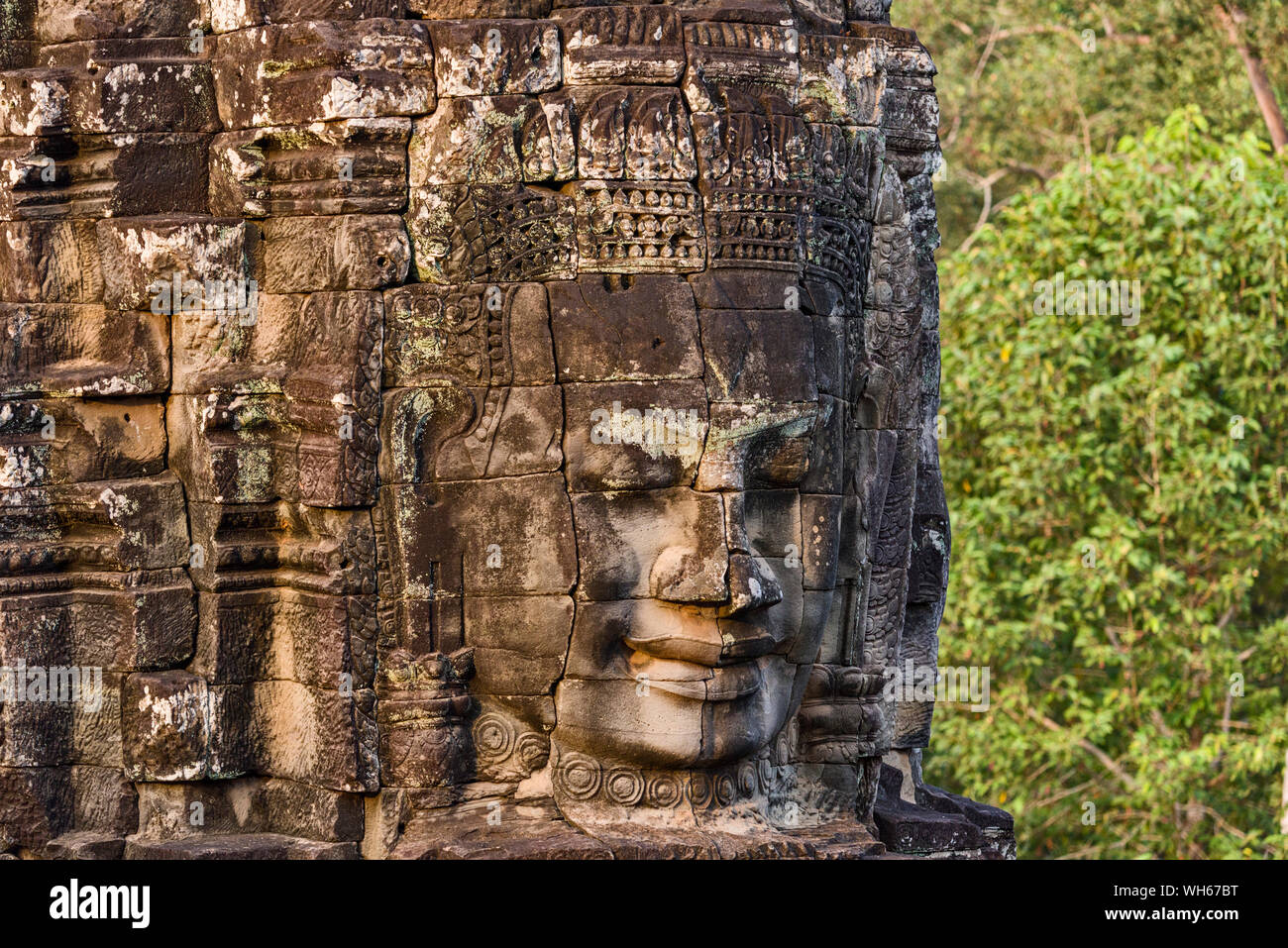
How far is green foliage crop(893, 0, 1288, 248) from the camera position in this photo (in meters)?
21.2

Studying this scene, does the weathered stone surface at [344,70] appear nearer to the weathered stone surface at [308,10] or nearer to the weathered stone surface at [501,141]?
the weathered stone surface at [308,10]

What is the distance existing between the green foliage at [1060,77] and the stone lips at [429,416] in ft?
39.9

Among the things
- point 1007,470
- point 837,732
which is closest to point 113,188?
point 837,732

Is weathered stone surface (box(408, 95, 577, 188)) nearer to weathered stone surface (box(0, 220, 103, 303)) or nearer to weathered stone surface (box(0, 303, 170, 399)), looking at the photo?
weathered stone surface (box(0, 303, 170, 399))

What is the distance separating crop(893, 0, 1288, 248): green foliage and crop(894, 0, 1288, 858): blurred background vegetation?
418 centimetres

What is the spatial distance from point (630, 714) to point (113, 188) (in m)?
3.04

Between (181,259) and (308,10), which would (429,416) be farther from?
(308,10)

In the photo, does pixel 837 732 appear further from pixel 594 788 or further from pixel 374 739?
pixel 374 739

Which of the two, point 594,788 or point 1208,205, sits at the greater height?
point 1208,205

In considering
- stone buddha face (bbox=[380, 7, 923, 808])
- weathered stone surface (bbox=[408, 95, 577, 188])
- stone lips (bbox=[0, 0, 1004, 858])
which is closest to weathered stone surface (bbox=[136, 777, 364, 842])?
stone lips (bbox=[0, 0, 1004, 858])

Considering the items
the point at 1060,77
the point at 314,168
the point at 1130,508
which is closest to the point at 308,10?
the point at 314,168

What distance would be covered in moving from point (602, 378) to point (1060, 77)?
47.8 feet

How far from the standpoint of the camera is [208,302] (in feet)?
31.5

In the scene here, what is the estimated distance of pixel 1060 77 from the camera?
22.7 metres
